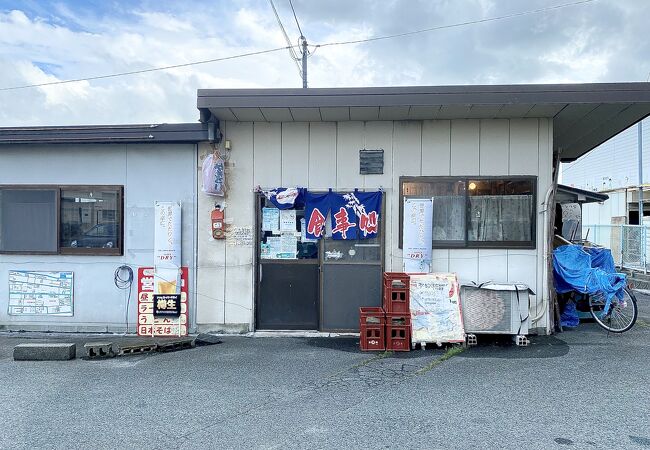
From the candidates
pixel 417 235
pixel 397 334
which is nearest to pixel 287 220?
pixel 417 235

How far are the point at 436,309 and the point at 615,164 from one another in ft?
63.6

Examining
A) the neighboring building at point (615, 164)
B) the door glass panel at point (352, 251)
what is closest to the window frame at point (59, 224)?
the door glass panel at point (352, 251)

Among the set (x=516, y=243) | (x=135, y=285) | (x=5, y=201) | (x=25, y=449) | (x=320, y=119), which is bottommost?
(x=25, y=449)

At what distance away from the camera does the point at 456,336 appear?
6500 mm

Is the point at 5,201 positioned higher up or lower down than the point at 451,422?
higher up

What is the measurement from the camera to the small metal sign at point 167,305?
7.12m

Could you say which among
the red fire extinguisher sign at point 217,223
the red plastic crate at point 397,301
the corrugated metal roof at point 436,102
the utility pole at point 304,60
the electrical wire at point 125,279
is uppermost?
the utility pole at point 304,60

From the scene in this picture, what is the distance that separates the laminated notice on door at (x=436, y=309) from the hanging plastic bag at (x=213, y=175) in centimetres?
333

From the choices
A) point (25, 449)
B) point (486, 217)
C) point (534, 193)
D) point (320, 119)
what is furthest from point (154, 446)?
point (534, 193)

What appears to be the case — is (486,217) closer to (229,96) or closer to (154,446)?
(229,96)

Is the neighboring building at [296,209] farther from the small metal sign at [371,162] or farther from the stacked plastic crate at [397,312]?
the stacked plastic crate at [397,312]

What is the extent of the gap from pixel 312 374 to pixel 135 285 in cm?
368

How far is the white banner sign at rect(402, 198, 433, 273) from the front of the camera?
704cm

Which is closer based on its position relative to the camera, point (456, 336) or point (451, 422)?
point (451, 422)
